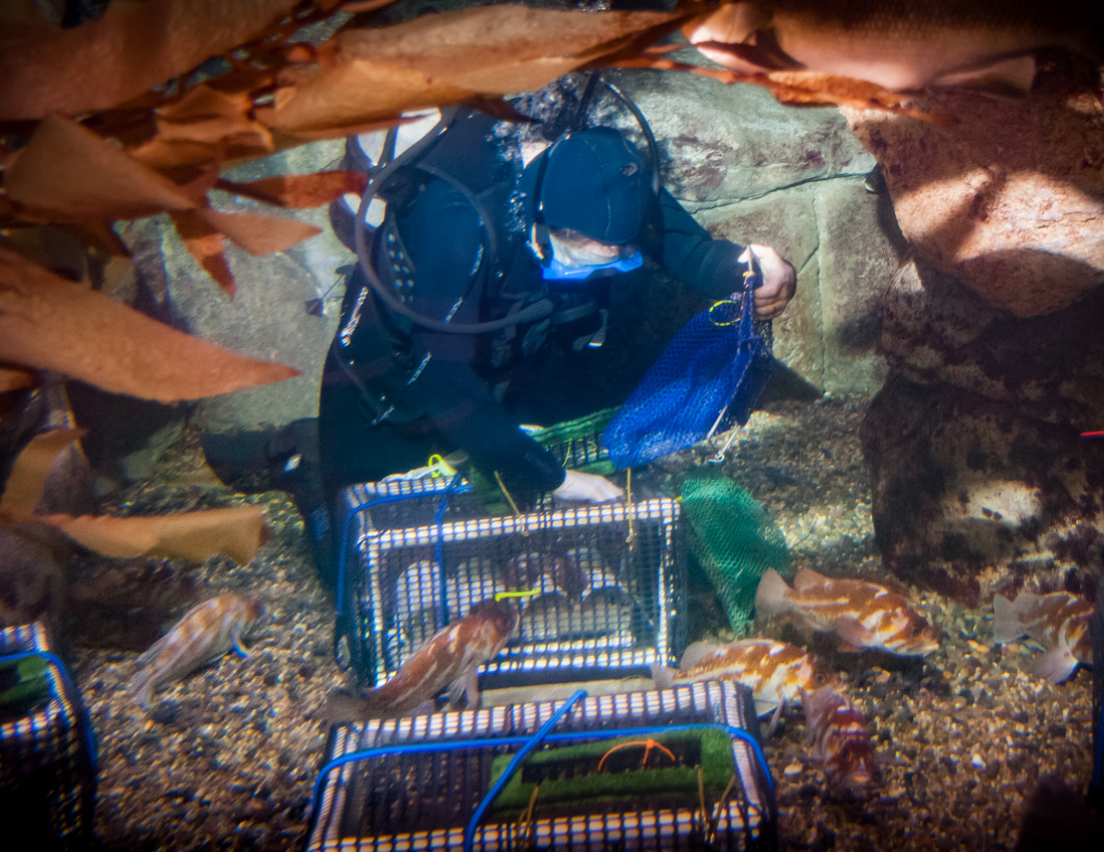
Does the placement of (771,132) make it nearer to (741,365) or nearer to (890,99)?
(741,365)

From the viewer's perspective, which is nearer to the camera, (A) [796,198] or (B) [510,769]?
(B) [510,769]

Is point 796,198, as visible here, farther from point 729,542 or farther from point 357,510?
point 357,510

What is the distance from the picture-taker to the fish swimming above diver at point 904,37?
3.47ft

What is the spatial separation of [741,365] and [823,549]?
4.75 feet

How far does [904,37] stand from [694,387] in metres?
2.03

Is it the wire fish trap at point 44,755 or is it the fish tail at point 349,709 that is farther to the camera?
the fish tail at point 349,709

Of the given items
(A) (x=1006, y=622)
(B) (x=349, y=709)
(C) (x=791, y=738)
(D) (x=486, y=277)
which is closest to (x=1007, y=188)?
(A) (x=1006, y=622)

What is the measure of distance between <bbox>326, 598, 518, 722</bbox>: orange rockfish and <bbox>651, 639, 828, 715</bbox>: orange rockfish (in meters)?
0.73

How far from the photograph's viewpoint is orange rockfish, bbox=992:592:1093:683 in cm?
229

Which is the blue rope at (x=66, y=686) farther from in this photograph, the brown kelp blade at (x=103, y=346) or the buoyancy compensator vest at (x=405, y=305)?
the buoyancy compensator vest at (x=405, y=305)

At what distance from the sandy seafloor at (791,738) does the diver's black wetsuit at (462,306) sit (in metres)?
1.33

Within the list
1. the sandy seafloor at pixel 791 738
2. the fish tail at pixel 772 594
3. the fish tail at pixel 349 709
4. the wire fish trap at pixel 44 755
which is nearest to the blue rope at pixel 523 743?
the sandy seafloor at pixel 791 738

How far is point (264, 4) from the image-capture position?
96 cm

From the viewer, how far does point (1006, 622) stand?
2.52 m
